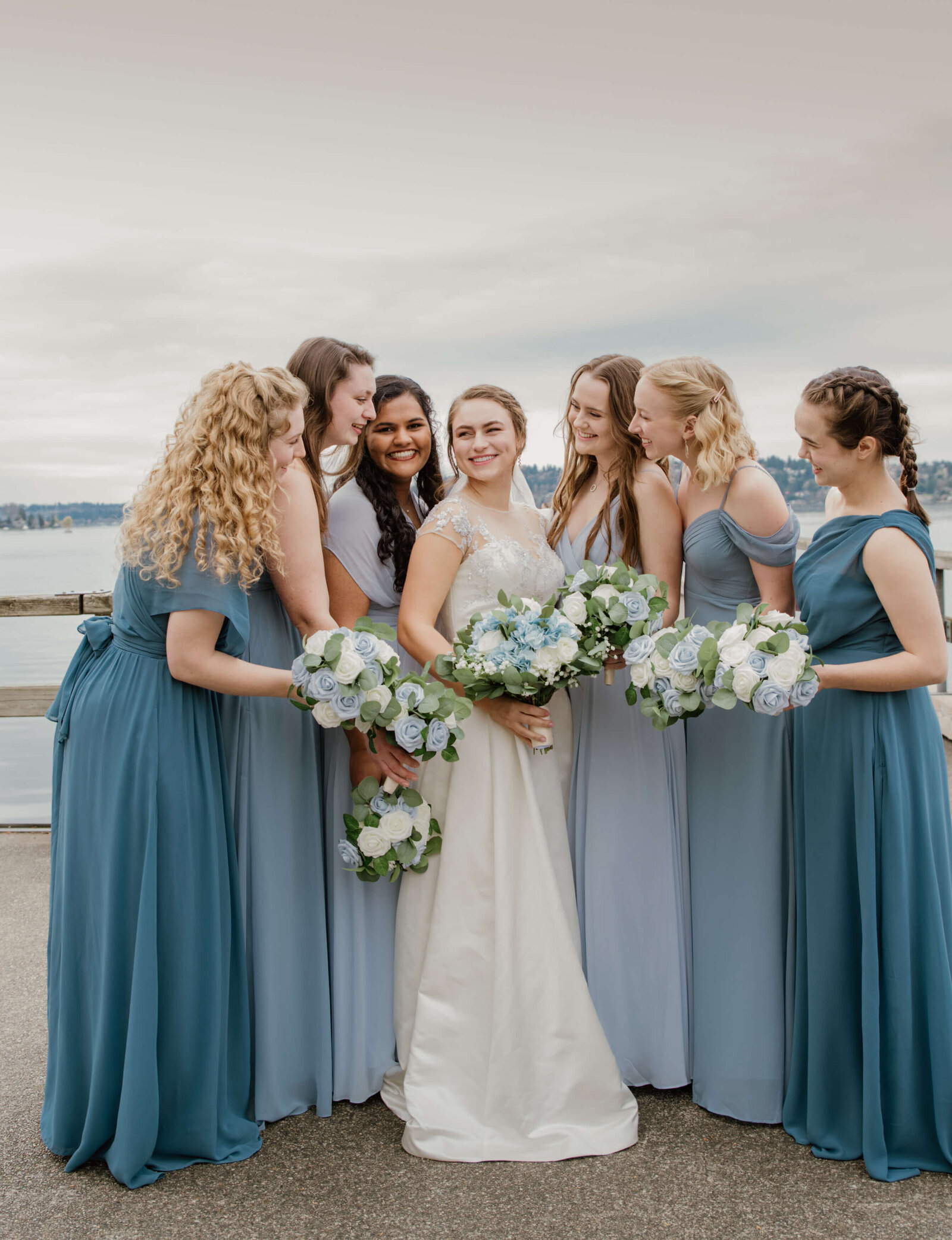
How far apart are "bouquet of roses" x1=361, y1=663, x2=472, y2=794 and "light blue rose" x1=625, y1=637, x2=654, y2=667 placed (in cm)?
52

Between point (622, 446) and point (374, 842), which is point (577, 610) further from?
point (374, 842)

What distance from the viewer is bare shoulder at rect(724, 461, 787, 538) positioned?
297 centimetres

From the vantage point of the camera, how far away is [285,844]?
10.0 feet

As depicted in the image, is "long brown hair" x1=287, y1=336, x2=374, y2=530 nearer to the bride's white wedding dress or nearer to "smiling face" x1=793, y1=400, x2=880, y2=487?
the bride's white wedding dress

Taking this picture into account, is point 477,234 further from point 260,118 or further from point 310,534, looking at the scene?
point 310,534

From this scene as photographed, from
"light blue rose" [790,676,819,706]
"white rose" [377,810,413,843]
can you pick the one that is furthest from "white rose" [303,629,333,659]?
"light blue rose" [790,676,819,706]

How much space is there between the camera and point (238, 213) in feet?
70.8

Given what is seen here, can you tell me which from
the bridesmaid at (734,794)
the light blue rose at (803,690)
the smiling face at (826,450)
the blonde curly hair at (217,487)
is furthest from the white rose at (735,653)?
the blonde curly hair at (217,487)

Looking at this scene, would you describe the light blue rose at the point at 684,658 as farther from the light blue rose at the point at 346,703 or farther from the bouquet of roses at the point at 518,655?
the light blue rose at the point at 346,703

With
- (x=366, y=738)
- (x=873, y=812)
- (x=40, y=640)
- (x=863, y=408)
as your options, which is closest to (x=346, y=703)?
(x=366, y=738)

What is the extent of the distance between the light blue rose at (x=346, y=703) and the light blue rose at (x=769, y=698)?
3.61ft

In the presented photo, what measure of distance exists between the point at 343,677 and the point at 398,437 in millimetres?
1194

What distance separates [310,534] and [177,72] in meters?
8.81

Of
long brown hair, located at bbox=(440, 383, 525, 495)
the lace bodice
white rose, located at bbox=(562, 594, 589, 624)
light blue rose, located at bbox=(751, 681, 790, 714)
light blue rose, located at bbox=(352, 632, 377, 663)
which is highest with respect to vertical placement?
long brown hair, located at bbox=(440, 383, 525, 495)
